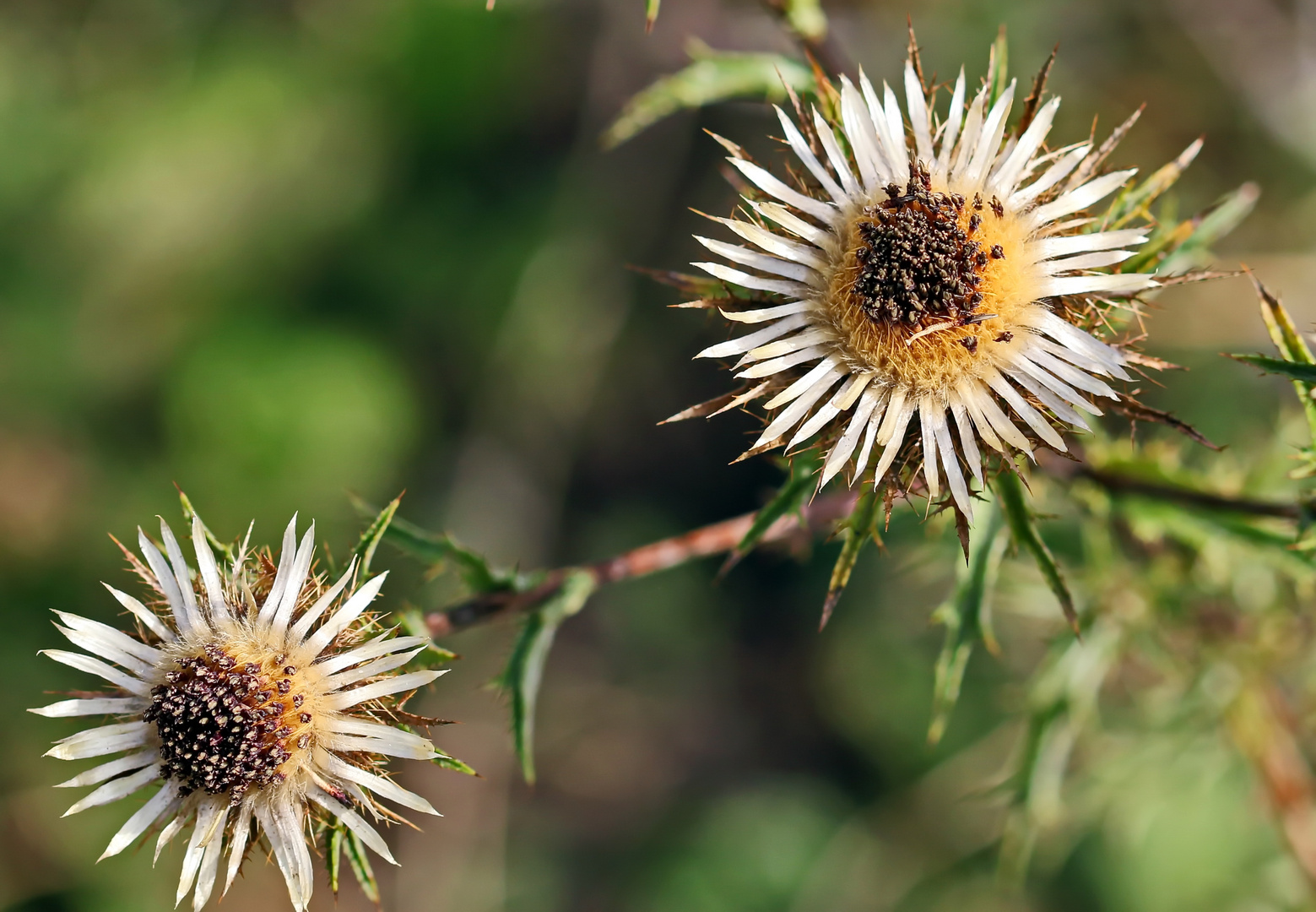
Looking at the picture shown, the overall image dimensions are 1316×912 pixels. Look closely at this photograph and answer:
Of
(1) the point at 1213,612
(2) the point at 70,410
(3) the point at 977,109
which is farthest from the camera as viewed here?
(2) the point at 70,410

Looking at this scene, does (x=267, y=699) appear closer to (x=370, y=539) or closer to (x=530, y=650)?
(x=370, y=539)

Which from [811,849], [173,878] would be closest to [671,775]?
[811,849]

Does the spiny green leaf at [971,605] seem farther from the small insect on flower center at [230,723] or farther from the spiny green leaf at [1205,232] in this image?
the small insect on flower center at [230,723]

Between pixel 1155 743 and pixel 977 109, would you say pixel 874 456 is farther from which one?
pixel 1155 743

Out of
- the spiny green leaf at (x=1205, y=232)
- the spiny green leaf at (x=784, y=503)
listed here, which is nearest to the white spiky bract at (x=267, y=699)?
the spiny green leaf at (x=784, y=503)

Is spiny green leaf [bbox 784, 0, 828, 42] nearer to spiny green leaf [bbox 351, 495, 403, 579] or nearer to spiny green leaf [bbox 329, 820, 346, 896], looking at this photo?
spiny green leaf [bbox 351, 495, 403, 579]

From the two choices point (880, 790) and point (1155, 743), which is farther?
point (880, 790)

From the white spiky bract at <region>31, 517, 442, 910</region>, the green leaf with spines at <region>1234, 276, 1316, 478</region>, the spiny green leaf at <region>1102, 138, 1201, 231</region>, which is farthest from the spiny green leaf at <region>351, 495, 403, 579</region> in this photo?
the green leaf with spines at <region>1234, 276, 1316, 478</region>

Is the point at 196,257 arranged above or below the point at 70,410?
above

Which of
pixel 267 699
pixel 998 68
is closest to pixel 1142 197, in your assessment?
pixel 998 68
